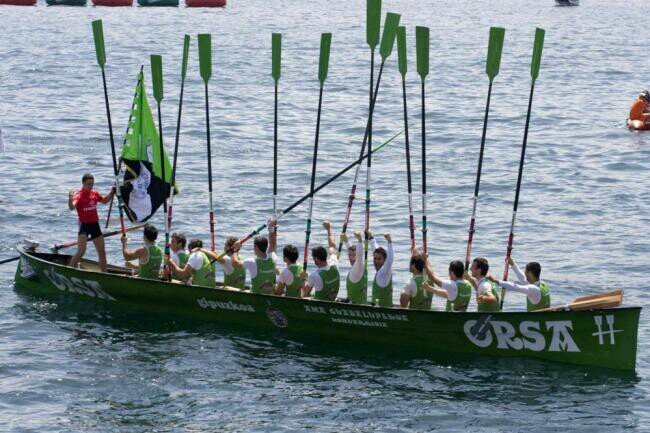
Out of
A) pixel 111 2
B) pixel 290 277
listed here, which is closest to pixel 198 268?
pixel 290 277

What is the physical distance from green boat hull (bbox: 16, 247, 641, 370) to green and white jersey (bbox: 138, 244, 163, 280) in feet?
1.09

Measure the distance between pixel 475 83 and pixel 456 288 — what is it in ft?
115

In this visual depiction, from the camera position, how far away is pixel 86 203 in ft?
81.6

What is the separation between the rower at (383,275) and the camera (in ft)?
71.7

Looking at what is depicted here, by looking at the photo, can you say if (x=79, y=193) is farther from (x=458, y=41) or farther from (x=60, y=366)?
(x=458, y=41)

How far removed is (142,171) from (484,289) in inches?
303

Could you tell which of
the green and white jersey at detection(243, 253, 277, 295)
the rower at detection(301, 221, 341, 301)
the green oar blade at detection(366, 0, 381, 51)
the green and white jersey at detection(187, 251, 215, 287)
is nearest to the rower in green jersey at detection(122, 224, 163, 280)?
the green and white jersey at detection(187, 251, 215, 287)

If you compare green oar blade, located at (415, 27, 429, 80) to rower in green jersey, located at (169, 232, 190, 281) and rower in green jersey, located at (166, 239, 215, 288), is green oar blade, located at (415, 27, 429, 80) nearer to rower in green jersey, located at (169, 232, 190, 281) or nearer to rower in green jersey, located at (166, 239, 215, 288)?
rower in green jersey, located at (166, 239, 215, 288)

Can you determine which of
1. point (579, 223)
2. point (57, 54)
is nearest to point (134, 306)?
point (579, 223)

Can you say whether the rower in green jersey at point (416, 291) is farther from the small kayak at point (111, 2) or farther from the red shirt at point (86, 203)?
the small kayak at point (111, 2)

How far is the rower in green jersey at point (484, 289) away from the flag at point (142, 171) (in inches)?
276

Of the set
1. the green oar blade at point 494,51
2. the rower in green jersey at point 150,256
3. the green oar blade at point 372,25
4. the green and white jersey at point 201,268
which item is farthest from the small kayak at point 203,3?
the green oar blade at point 494,51

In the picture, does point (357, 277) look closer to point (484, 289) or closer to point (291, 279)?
point (291, 279)

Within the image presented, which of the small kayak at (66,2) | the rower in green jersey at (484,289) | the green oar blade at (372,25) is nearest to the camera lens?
the rower in green jersey at (484,289)
